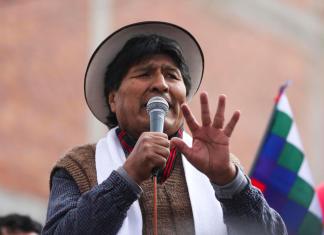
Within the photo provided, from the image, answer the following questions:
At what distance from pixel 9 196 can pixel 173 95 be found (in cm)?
1271

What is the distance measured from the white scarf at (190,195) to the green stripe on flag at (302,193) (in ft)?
6.28

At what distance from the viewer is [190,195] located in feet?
16.9

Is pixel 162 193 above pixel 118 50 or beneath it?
beneath

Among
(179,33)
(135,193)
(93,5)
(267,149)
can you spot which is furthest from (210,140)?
(93,5)

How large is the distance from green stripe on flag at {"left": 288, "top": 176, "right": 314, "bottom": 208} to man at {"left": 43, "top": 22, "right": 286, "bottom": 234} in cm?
183

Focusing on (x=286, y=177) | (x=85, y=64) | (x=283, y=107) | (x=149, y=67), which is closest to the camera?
(x=149, y=67)

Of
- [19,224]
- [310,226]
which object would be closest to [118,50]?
[19,224]

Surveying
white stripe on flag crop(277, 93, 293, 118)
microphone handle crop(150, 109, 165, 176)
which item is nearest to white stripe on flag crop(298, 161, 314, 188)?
white stripe on flag crop(277, 93, 293, 118)

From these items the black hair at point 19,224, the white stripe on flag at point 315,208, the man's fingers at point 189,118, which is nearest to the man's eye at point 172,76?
the man's fingers at point 189,118

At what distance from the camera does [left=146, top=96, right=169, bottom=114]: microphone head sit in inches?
192

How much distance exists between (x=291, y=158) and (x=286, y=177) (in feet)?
0.42

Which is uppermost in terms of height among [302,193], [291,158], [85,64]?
[291,158]

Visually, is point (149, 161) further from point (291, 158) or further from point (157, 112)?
point (291, 158)

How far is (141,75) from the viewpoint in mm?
5305
